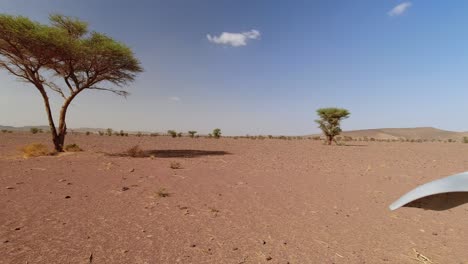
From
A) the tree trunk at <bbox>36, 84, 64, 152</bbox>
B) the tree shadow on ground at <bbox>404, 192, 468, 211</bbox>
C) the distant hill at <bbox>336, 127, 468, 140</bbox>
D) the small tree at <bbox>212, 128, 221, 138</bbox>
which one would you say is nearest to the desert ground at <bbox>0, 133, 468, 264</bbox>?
the tree shadow on ground at <bbox>404, 192, 468, 211</bbox>

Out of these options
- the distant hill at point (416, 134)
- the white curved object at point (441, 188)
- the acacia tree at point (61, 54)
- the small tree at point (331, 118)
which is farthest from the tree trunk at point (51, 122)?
the distant hill at point (416, 134)

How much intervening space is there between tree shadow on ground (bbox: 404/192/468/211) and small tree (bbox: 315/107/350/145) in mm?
29144

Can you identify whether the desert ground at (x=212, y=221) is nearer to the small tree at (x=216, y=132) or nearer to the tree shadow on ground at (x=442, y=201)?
the tree shadow on ground at (x=442, y=201)

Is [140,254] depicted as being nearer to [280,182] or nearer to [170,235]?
[170,235]

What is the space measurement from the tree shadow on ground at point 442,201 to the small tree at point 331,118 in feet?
95.6

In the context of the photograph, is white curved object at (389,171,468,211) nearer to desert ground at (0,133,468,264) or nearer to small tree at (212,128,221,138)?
desert ground at (0,133,468,264)

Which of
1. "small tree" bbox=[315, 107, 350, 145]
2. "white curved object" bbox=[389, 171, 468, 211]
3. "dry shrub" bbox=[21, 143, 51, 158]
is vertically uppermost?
"small tree" bbox=[315, 107, 350, 145]

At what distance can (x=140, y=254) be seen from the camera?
140 inches

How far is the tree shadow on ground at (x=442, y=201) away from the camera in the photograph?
141 centimetres

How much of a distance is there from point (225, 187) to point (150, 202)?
2.43 meters

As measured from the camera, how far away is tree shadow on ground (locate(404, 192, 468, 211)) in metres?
1.41

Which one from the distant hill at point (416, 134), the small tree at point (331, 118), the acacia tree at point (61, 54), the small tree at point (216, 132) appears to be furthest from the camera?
the distant hill at point (416, 134)

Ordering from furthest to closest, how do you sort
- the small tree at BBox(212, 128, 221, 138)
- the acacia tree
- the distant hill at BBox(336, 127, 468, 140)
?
the distant hill at BBox(336, 127, 468, 140) → the small tree at BBox(212, 128, 221, 138) → the acacia tree

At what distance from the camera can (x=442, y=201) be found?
1.46 m
